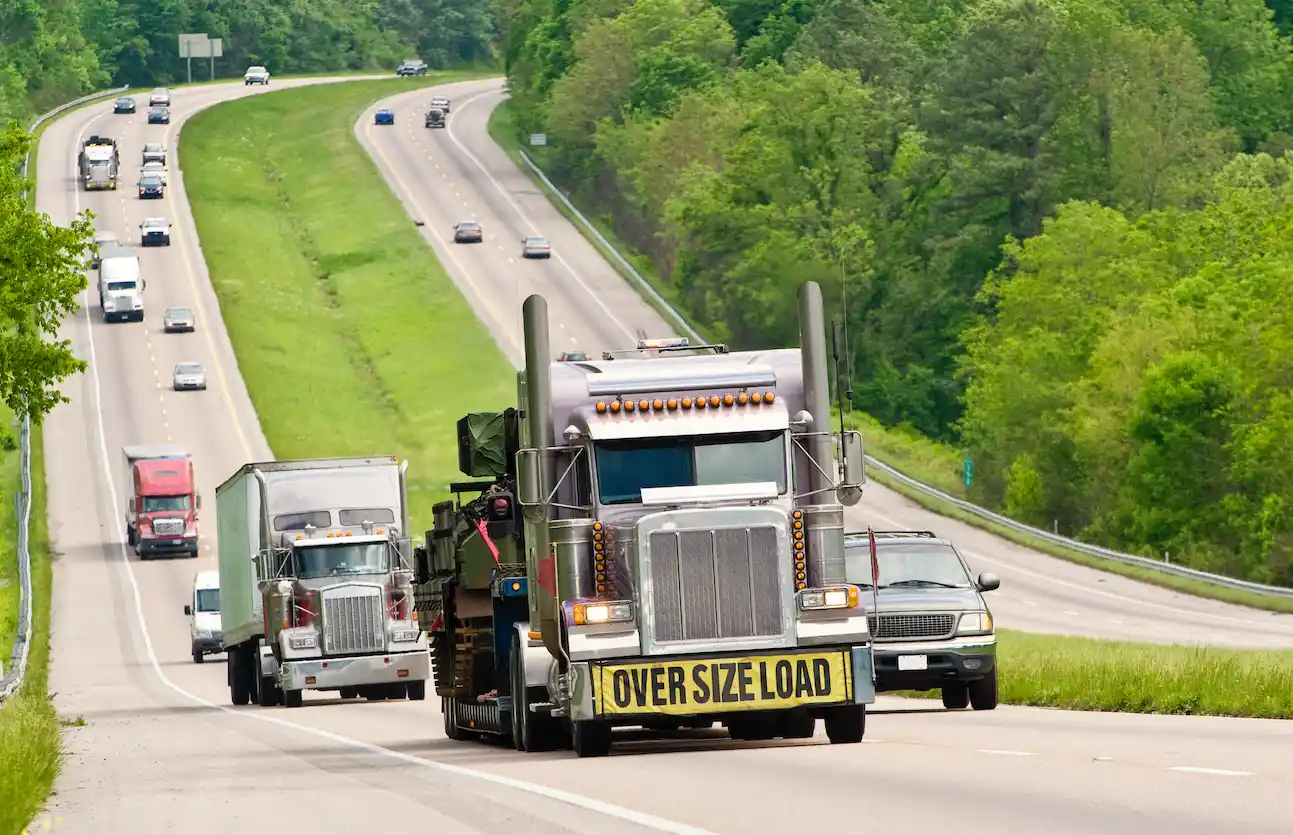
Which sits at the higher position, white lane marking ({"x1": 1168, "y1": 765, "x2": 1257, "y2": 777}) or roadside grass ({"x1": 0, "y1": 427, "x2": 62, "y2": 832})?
roadside grass ({"x1": 0, "y1": 427, "x2": 62, "y2": 832})

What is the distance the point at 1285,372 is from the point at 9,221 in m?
52.7

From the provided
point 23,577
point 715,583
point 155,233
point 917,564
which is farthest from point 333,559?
point 155,233

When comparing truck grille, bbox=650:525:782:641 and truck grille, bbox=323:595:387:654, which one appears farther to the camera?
truck grille, bbox=323:595:387:654

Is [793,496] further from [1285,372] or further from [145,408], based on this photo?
[145,408]

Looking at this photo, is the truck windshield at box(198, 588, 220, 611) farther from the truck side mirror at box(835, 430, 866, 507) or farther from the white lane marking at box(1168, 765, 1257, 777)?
the white lane marking at box(1168, 765, 1257, 777)

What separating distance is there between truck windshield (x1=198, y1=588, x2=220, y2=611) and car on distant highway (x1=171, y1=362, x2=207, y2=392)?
43599 mm

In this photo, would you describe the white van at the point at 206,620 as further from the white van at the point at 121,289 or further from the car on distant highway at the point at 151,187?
the car on distant highway at the point at 151,187

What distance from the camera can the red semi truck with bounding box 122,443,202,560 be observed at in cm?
7738

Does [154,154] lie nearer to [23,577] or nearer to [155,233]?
[155,233]

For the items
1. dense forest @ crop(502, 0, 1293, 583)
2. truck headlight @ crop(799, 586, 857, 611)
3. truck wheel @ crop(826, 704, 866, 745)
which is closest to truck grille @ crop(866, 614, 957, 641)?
truck wheel @ crop(826, 704, 866, 745)

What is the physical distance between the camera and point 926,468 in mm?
94000

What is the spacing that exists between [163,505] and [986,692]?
54.1m

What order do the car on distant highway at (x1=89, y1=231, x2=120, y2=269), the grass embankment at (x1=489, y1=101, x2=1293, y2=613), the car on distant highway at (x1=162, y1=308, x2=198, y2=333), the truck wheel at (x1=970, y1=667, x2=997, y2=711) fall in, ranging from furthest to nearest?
the car on distant highway at (x1=89, y1=231, x2=120, y2=269), the car on distant highway at (x1=162, y1=308, x2=198, y2=333), the grass embankment at (x1=489, y1=101, x2=1293, y2=613), the truck wheel at (x1=970, y1=667, x2=997, y2=711)

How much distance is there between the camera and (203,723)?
3388 cm
